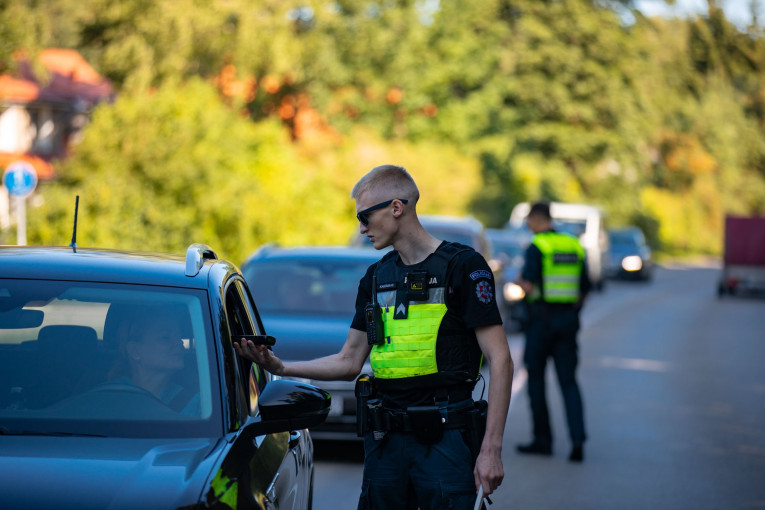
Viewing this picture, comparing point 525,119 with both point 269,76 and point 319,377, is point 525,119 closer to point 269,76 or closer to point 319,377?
point 269,76

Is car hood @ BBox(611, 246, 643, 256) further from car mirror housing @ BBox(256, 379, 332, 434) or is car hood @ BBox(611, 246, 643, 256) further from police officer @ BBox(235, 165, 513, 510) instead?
car mirror housing @ BBox(256, 379, 332, 434)

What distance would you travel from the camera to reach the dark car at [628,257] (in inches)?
1754

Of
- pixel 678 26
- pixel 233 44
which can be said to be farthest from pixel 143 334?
pixel 678 26

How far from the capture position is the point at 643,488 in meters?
8.12

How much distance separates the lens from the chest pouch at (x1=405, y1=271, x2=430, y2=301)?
412cm

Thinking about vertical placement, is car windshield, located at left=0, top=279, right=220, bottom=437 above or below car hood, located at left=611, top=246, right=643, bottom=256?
above

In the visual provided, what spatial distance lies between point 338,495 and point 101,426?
3969mm

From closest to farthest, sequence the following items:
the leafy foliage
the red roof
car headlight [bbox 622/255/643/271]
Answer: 1. the leafy foliage
2. car headlight [bbox 622/255/643/271]
3. the red roof

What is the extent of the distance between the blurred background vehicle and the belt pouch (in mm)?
32160

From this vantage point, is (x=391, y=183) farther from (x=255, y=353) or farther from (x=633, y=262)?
(x=633, y=262)

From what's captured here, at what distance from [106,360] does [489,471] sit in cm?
126

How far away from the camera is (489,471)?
3.93m

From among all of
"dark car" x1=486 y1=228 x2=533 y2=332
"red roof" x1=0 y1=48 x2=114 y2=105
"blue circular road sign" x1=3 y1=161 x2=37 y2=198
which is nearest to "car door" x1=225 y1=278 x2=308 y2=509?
"dark car" x1=486 y1=228 x2=533 y2=332

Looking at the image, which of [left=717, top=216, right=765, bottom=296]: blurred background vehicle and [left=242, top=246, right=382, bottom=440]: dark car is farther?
[left=717, top=216, right=765, bottom=296]: blurred background vehicle
